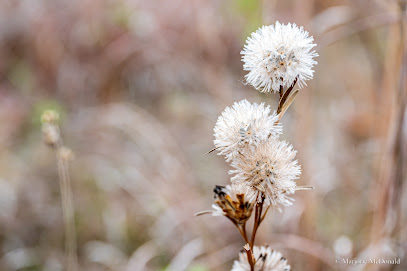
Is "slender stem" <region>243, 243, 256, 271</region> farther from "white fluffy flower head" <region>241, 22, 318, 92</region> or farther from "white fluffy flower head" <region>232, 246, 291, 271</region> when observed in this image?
"white fluffy flower head" <region>241, 22, 318, 92</region>

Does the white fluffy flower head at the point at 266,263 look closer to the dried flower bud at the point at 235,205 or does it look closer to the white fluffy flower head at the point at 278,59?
the dried flower bud at the point at 235,205

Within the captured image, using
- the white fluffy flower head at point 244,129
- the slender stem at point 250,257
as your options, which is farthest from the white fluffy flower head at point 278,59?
the slender stem at point 250,257

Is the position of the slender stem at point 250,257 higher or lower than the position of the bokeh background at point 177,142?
lower

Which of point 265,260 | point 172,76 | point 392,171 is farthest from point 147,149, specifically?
point 265,260

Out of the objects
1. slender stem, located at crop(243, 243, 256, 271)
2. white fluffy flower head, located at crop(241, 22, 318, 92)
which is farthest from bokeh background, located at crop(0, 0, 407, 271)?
slender stem, located at crop(243, 243, 256, 271)

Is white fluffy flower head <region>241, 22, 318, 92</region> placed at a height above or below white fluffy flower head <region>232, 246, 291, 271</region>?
above

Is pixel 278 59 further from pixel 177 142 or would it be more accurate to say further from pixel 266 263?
pixel 177 142
